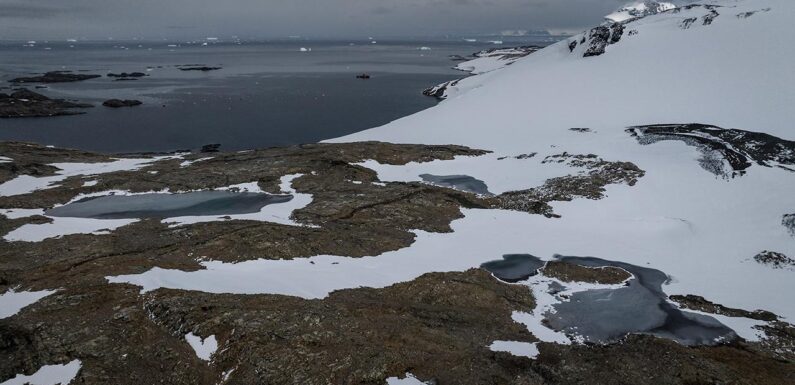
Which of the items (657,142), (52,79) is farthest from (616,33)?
(52,79)

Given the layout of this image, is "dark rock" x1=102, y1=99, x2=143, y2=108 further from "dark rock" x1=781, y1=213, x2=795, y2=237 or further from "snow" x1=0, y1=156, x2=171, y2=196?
"dark rock" x1=781, y1=213, x2=795, y2=237

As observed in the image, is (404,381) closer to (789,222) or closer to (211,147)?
(789,222)

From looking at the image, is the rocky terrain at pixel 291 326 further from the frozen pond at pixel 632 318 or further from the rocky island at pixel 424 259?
the frozen pond at pixel 632 318

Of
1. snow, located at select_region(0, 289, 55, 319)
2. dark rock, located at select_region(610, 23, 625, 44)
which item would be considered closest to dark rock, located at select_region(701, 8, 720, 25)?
dark rock, located at select_region(610, 23, 625, 44)

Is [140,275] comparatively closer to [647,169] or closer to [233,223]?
[233,223]

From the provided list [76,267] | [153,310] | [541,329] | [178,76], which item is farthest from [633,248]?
[178,76]
